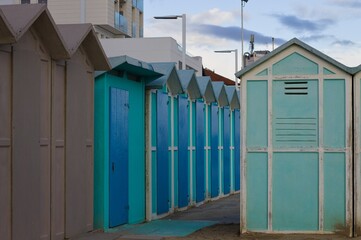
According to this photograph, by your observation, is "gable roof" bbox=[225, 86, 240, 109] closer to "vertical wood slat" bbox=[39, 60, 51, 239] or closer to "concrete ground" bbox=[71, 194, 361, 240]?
"concrete ground" bbox=[71, 194, 361, 240]

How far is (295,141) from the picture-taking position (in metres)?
13.5

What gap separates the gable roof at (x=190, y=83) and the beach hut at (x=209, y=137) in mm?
874

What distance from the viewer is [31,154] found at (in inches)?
445

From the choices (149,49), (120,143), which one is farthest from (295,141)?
(149,49)

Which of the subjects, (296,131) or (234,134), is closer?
(296,131)

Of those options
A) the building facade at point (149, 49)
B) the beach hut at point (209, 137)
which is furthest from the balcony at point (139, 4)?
the beach hut at point (209, 137)

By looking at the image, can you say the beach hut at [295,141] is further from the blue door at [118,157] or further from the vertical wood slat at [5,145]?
the vertical wood slat at [5,145]

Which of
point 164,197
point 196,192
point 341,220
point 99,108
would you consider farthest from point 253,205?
point 196,192

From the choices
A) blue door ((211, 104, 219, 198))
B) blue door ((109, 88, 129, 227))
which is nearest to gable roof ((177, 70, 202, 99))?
blue door ((211, 104, 219, 198))

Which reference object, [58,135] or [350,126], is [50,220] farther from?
[350,126]

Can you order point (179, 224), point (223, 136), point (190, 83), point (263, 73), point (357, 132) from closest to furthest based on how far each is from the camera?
point (357, 132)
point (263, 73)
point (179, 224)
point (190, 83)
point (223, 136)

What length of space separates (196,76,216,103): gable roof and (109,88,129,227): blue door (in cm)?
696

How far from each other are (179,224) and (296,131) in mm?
3901

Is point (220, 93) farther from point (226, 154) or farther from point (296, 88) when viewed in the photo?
point (296, 88)
